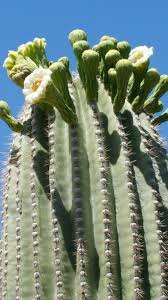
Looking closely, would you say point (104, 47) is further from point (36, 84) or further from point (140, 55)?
point (36, 84)

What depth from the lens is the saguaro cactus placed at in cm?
370

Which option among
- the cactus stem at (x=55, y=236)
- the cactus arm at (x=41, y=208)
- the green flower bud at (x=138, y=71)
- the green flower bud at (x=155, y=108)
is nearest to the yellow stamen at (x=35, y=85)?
the cactus arm at (x=41, y=208)

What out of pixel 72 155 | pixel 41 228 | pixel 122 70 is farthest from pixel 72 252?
pixel 122 70

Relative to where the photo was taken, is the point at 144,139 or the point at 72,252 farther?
the point at 144,139

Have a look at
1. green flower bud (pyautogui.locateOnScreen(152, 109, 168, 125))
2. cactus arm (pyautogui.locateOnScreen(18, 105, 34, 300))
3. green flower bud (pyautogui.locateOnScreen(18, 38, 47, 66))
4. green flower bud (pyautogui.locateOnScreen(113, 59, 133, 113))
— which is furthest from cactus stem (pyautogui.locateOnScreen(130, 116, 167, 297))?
green flower bud (pyautogui.locateOnScreen(18, 38, 47, 66))

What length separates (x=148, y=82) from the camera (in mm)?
4402

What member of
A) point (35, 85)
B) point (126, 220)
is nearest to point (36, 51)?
point (35, 85)

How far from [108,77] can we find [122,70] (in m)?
0.28

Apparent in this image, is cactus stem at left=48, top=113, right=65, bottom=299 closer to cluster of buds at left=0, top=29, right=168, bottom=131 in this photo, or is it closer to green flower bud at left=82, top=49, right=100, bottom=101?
cluster of buds at left=0, top=29, right=168, bottom=131

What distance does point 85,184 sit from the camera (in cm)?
388

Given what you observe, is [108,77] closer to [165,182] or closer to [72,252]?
[165,182]

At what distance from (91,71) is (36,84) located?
0.33 metres

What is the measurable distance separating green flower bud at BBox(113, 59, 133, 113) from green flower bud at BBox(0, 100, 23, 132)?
639 millimetres

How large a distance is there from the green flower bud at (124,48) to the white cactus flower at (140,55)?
0.15 feet
